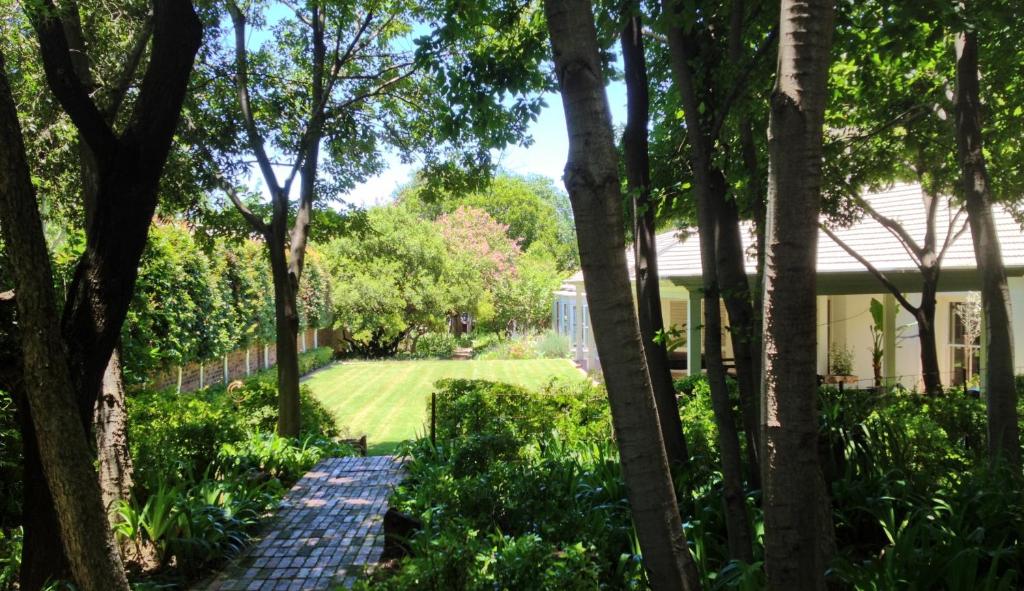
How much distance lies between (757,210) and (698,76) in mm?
1165

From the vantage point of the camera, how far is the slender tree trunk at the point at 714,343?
341 centimetres

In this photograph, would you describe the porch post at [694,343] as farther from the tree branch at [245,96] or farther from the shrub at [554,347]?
the shrub at [554,347]

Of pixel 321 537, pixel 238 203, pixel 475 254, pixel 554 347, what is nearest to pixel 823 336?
pixel 554 347

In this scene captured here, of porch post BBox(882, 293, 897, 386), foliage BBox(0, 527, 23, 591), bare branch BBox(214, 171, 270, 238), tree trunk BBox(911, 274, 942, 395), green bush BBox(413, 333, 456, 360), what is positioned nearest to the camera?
foliage BBox(0, 527, 23, 591)

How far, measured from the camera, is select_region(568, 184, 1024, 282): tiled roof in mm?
11000

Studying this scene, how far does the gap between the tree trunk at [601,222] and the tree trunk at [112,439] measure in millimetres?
4762

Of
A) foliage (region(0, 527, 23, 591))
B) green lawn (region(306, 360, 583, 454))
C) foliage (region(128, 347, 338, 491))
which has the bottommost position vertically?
green lawn (region(306, 360, 583, 454))

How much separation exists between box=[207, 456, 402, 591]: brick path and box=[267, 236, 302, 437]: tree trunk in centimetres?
130

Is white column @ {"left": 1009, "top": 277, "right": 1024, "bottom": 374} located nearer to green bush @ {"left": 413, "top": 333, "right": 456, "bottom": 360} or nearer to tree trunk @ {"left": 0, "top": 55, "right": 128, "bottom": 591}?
tree trunk @ {"left": 0, "top": 55, "right": 128, "bottom": 591}

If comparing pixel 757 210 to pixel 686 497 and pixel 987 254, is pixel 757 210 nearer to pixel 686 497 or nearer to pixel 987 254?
pixel 686 497

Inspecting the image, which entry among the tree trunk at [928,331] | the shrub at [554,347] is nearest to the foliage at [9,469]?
the tree trunk at [928,331]

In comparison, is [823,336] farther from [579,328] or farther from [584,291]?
[584,291]

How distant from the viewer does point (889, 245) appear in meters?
12.1

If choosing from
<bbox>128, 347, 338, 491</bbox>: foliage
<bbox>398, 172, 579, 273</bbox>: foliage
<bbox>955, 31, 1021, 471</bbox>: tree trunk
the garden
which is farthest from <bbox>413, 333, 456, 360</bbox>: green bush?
<bbox>955, 31, 1021, 471</bbox>: tree trunk
